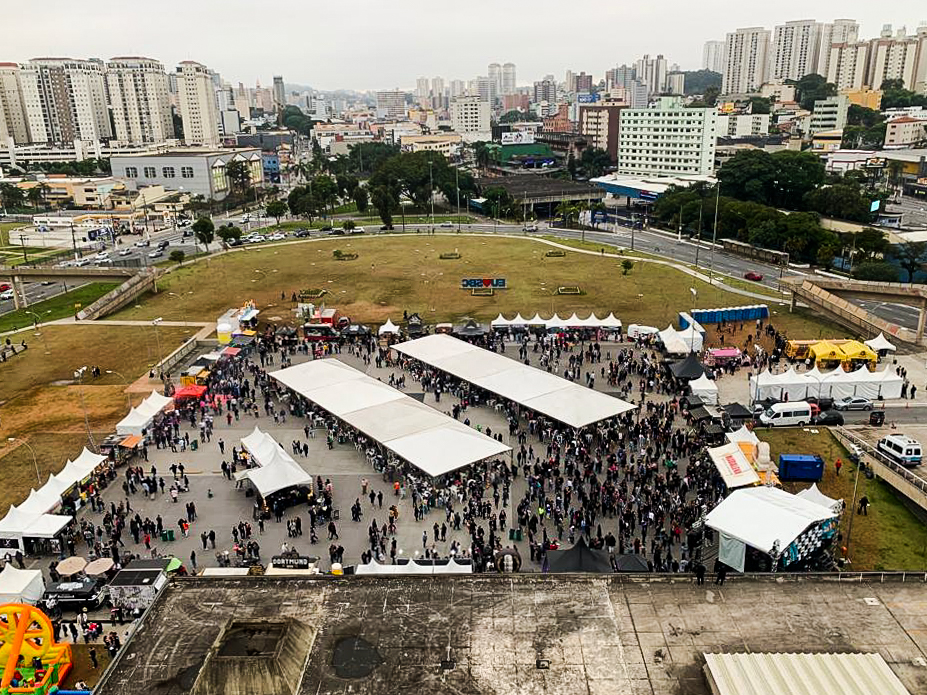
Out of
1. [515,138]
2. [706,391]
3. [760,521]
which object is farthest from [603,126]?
[760,521]

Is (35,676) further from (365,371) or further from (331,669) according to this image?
(365,371)

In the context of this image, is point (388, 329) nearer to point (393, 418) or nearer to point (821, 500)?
point (393, 418)

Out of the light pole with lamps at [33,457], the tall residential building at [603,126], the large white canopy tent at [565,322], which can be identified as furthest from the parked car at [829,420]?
the tall residential building at [603,126]

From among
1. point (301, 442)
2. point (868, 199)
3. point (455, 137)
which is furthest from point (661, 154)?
point (301, 442)

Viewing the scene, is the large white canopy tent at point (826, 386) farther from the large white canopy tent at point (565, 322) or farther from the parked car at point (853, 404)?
the large white canopy tent at point (565, 322)

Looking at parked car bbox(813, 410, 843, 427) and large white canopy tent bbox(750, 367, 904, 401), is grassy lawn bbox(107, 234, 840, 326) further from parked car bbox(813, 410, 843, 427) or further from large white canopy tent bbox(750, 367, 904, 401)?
parked car bbox(813, 410, 843, 427)

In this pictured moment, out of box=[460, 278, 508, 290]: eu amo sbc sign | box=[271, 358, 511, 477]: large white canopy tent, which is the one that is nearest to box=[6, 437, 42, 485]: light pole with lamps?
box=[271, 358, 511, 477]: large white canopy tent
